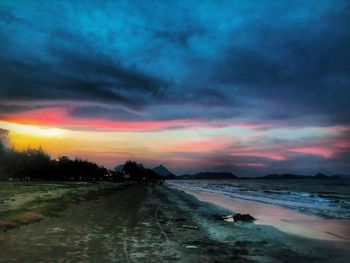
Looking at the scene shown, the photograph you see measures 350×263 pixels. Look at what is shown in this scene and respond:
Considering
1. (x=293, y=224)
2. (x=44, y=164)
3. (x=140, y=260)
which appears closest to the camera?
(x=140, y=260)

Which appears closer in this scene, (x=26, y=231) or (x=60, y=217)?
(x=26, y=231)

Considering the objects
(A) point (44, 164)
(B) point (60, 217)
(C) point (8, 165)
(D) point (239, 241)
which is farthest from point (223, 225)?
(A) point (44, 164)

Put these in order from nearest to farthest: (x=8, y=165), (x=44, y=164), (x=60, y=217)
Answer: (x=60, y=217) < (x=8, y=165) < (x=44, y=164)

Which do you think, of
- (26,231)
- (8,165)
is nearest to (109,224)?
(26,231)

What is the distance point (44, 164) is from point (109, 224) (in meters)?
174

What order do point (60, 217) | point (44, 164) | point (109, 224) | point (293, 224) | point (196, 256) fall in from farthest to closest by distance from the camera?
point (44, 164), point (293, 224), point (60, 217), point (109, 224), point (196, 256)

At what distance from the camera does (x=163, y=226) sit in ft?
77.4

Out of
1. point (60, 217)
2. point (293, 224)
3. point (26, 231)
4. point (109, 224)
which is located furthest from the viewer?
point (293, 224)

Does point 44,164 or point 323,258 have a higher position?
point 44,164

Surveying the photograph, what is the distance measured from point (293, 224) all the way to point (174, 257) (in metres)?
17.2

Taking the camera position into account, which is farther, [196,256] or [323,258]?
[323,258]

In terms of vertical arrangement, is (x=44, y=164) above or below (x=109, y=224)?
above

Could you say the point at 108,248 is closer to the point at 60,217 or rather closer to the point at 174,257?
the point at 174,257

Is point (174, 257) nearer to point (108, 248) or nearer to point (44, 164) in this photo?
point (108, 248)
